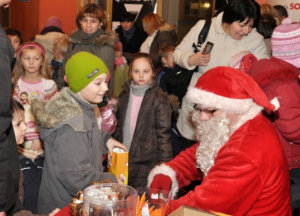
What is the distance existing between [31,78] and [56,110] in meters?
2.04

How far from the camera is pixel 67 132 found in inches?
101

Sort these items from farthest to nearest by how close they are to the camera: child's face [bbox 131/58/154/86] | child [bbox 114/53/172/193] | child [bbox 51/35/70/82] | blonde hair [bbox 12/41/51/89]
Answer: child [bbox 51/35/70/82] < blonde hair [bbox 12/41/51/89] < child's face [bbox 131/58/154/86] < child [bbox 114/53/172/193]

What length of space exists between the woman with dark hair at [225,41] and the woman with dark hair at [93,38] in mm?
1195

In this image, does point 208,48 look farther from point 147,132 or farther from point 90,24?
point 90,24

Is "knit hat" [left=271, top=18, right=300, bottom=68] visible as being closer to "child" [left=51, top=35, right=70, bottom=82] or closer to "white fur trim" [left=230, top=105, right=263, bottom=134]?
"white fur trim" [left=230, top=105, right=263, bottom=134]

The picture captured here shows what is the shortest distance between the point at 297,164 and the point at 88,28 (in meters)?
2.91

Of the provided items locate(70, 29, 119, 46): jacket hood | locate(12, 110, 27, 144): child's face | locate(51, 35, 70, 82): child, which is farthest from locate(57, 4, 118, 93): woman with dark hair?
locate(12, 110, 27, 144): child's face

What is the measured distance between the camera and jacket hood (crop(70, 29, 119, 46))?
4.94 m

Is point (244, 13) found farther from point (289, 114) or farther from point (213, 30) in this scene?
point (289, 114)

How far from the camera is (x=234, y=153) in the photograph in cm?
211

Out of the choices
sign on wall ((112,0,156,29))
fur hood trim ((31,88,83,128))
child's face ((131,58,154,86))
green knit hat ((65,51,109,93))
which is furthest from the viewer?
sign on wall ((112,0,156,29))

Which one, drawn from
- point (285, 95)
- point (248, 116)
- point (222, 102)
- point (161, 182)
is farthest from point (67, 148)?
point (285, 95)

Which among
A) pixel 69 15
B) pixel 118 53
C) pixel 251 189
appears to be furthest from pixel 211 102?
pixel 69 15

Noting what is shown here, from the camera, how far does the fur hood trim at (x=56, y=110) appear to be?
2.58 metres
